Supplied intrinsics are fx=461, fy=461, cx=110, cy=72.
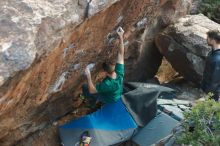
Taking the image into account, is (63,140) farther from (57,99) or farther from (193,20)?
(193,20)

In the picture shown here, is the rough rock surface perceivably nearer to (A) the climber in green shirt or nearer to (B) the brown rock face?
(B) the brown rock face

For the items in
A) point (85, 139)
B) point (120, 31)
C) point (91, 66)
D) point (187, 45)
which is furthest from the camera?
point (187, 45)

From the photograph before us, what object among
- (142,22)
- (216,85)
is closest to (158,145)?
(216,85)

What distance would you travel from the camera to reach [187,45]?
10.0m

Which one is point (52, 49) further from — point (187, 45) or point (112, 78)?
point (187, 45)

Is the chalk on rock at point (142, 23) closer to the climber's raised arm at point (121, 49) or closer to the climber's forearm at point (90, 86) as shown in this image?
the climber's raised arm at point (121, 49)

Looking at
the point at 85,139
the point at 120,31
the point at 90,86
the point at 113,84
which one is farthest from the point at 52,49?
the point at 85,139

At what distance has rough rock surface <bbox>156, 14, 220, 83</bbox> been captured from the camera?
32.4 ft

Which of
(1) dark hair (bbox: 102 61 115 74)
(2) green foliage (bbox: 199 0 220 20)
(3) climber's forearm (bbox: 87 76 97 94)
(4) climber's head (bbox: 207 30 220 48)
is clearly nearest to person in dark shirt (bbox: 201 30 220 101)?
(4) climber's head (bbox: 207 30 220 48)

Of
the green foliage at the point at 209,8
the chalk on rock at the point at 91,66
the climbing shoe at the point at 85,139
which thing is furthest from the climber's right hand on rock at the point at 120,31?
the green foliage at the point at 209,8

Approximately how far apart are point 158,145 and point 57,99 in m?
2.20

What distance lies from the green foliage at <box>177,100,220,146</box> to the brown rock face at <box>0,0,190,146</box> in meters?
1.96

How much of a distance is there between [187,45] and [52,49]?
4.79m

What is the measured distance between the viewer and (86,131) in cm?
836
